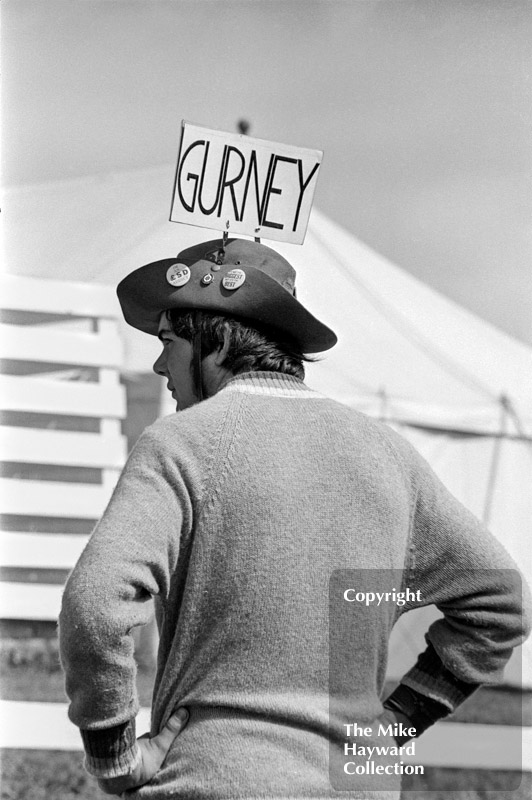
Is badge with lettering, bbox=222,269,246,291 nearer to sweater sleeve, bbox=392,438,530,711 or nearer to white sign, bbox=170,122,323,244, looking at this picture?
white sign, bbox=170,122,323,244

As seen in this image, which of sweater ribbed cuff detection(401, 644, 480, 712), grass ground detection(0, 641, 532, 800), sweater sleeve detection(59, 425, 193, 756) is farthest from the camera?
grass ground detection(0, 641, 532, 800)

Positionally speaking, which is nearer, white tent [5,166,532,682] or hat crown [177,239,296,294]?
hat crown [177,239,296,294]

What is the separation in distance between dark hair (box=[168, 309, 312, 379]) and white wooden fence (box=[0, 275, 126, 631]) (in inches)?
84.2

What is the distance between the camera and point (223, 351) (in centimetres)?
104

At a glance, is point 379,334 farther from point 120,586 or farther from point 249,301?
point 120,586

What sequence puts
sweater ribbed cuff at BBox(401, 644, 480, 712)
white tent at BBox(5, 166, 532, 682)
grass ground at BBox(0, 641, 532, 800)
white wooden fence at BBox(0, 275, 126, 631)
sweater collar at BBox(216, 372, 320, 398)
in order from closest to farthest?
sweater collar at BBox(216, 372, 320, 398)
sweater ribbed cuff at BBox(401, 644, 480, 712)
grass ground at BBox(0, 641, 532, 800)
white wooden fence at BBox(0, 275, 126, 631)
white tent at BBox(5, 166, 532, 682)

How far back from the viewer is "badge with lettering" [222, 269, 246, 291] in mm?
1053

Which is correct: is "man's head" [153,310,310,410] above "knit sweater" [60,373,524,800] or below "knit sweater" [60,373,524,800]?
above

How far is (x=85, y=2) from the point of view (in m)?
2.54

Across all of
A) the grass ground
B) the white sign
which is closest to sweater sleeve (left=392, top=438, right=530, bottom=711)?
the white sign

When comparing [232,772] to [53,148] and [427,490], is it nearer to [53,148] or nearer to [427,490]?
[427,490]

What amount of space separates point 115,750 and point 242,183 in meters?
0.75

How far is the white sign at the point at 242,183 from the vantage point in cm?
121

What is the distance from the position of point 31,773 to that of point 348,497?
214 cm
